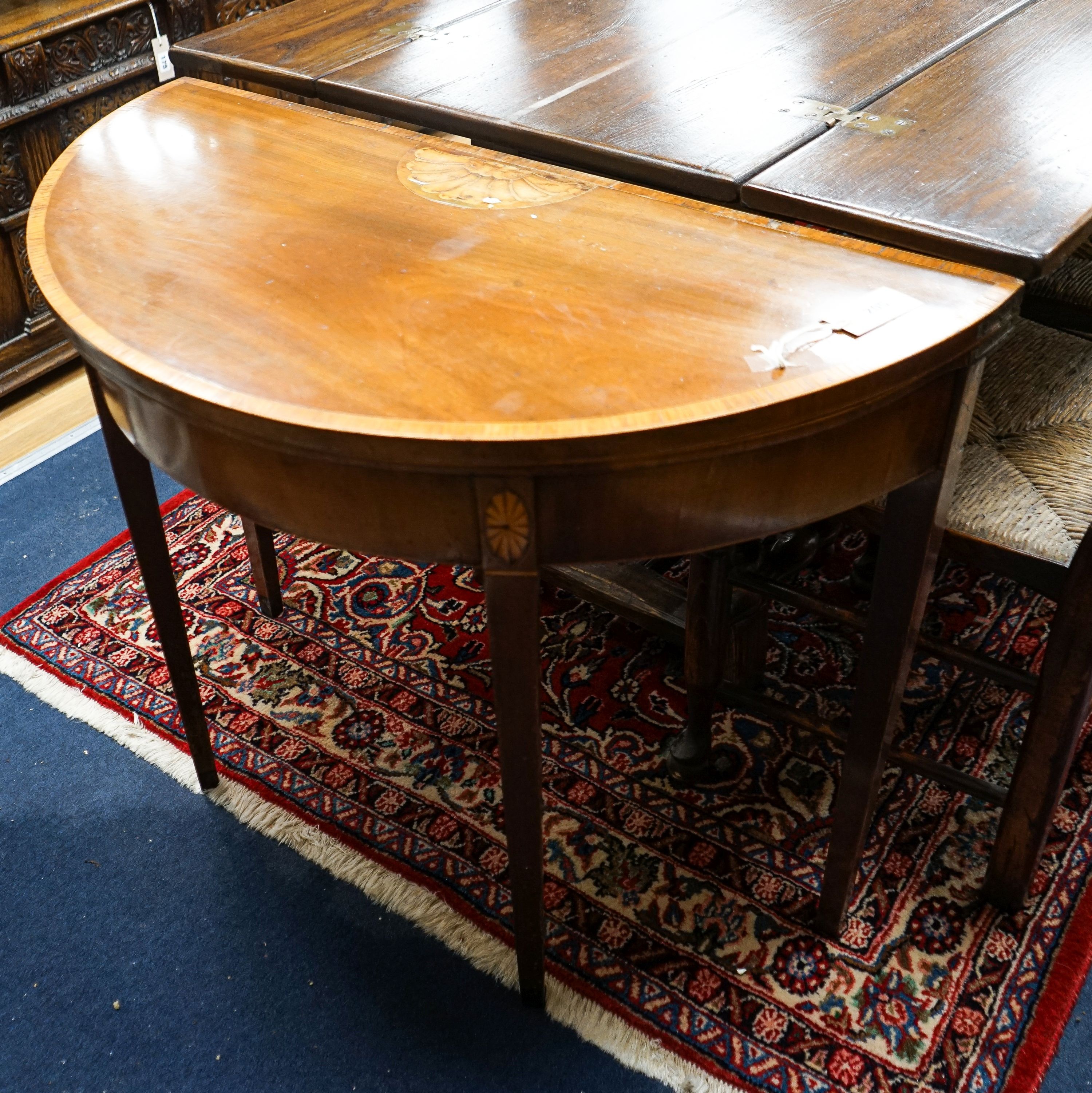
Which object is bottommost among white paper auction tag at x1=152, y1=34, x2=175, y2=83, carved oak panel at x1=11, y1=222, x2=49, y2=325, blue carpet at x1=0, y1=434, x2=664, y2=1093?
blue carpet at x1=0, y1=434, x2=664, y2=1093

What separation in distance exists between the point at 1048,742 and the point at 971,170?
59 cm

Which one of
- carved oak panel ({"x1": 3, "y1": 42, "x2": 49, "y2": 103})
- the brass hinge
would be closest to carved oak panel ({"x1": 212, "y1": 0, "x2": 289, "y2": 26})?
carved oak panel ({"x1": 3, "y1": 42, "x2": 49, "y2": 103})

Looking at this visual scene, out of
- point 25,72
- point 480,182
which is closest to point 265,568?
point 480,182

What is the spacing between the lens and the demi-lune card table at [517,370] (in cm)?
81

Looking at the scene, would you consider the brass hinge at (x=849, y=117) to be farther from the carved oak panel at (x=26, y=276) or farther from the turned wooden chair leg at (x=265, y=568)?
the carved oak panel at (x=26, y=276)

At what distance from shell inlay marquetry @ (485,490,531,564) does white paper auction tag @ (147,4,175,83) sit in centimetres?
201

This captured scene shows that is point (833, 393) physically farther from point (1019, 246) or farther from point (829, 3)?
point (829, 3)

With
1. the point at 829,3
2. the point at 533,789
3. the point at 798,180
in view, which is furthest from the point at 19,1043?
the point at 829,3

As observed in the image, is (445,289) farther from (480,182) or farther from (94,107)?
(94,107)

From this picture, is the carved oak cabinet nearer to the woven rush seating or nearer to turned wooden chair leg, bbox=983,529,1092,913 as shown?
the woven rush seating

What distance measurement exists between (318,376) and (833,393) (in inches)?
14.9

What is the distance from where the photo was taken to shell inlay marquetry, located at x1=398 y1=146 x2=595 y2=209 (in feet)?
3.57

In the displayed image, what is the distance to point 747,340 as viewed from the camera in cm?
86

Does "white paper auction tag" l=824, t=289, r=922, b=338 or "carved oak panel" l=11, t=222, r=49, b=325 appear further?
"carved oak panel" l=11, t=222, r=49, b=325
